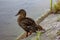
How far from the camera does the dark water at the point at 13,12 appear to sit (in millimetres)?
3474

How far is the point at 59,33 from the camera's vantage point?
2582mm

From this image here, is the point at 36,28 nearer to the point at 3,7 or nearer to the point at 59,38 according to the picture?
the point at 59,38

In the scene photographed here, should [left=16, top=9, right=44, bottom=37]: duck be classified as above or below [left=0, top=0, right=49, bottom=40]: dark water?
below

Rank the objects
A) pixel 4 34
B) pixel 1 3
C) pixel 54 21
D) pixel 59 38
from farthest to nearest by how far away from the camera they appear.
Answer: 1. pixel 1 3
2. pixel 4 34
3. pixel 54 21
4. pixel 59 38

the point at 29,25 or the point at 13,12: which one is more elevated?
the point at 13,12

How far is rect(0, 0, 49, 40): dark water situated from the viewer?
3474 millimetres

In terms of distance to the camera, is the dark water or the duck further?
the dark water

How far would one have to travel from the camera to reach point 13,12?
4.55 m

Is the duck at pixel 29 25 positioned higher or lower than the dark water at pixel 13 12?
lower

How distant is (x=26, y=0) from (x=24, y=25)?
281 cm

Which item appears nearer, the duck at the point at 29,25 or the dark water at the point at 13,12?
the duck at the point at 29,25

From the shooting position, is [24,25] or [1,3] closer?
[24,25]

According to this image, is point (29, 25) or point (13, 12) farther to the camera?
point (13, 12)

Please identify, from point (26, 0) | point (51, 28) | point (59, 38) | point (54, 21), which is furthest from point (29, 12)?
point (59, 38)
